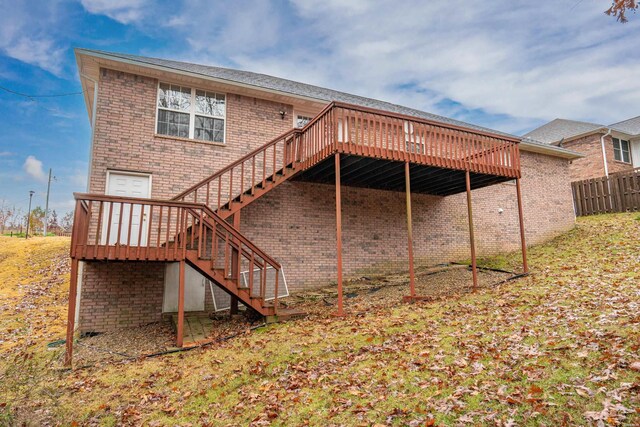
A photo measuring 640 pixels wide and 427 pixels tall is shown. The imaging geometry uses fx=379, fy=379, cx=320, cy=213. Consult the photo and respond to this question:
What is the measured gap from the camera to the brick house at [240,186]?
8078 mm

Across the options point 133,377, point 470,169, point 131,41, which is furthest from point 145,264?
point 131,41

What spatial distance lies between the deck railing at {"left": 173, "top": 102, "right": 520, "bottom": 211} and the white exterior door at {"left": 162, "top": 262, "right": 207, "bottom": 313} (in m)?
1.76

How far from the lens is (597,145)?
69.6 ft

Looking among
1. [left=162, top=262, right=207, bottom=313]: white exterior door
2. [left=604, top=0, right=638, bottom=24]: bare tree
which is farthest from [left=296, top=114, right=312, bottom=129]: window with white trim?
[left=604, top=0, right=638, bottom=24]: bare tree

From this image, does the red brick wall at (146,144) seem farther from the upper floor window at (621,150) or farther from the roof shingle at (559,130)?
the upper floor window at (621,150)

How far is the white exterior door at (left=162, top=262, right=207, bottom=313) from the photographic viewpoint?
354 inches

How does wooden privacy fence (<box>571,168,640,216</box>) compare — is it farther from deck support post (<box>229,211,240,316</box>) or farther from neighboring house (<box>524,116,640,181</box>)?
deck support post (<box>229,211,240,316</box>)

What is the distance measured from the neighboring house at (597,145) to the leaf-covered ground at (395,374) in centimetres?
1652

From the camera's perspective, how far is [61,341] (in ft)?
25.5

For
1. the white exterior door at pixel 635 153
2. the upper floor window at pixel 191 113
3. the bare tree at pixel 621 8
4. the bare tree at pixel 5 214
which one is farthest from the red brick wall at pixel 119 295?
the bare tree at pixel 5 214

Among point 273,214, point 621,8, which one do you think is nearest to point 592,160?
point 273,214

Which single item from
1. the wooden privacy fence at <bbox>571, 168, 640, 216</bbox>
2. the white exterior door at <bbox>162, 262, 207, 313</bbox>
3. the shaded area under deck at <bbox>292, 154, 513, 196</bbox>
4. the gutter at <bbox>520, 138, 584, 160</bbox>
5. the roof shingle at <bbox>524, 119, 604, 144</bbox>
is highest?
the roof shingle at <bbox>524, 119, 604, 144</bbox>

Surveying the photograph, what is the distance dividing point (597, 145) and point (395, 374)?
2280 centimetres

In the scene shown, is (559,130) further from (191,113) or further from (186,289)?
(186,289)
